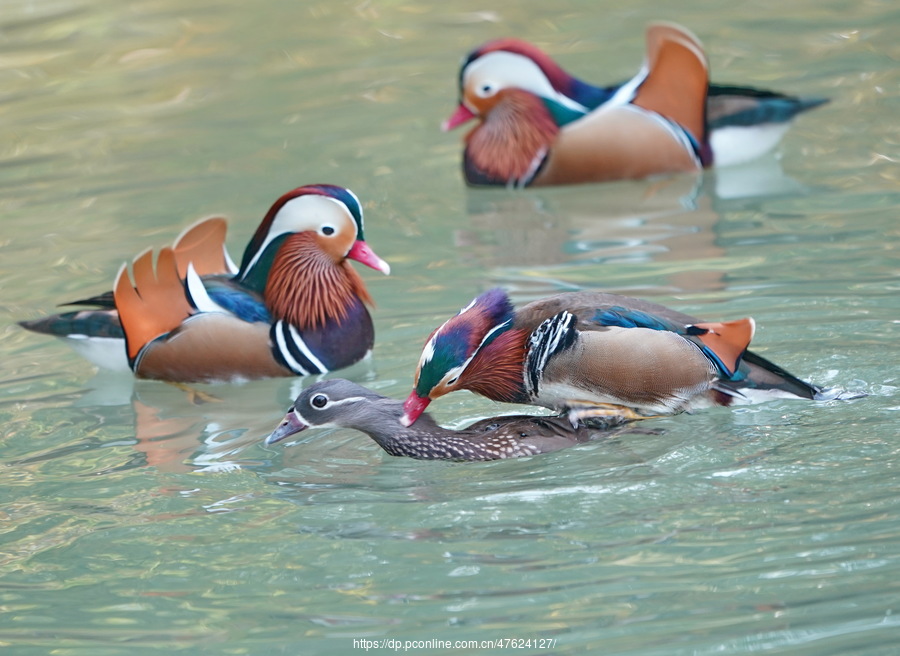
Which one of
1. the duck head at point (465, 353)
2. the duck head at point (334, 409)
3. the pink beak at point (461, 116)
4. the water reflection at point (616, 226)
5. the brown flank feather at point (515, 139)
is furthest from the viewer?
the pink beak at point (461, 116)

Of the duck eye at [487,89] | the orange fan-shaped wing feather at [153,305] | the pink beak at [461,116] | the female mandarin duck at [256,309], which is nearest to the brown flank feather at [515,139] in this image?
the duck eye at [487,89]

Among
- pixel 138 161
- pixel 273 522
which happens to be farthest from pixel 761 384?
pixel 138 161

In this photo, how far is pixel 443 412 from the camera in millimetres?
5742

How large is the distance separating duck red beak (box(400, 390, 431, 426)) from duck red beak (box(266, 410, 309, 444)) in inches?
16.9

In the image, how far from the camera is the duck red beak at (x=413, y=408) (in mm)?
5152

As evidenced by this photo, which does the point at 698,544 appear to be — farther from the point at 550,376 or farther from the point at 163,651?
the point at 163,651

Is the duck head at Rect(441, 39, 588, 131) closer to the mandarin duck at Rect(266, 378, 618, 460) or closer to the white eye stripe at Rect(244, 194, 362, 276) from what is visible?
the white eye stripe at Rect(244, 194, 362, 276)

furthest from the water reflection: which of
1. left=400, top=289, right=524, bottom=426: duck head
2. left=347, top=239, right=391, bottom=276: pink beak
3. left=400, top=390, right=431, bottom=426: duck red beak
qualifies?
left=400, top=390, right=431, bottom=426: duck red beak

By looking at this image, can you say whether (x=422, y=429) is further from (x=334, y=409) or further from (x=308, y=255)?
(x=308, y=255)

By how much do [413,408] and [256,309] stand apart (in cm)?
161

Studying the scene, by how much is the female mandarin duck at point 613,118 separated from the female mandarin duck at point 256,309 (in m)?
2.70

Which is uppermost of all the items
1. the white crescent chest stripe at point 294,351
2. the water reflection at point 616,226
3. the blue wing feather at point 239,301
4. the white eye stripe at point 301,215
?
the white eye stripe at point 301,215

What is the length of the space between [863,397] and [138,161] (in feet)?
21.1

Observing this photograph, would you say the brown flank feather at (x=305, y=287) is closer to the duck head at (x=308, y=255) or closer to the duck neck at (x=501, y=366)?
the duck head at (x=308, y=255)
